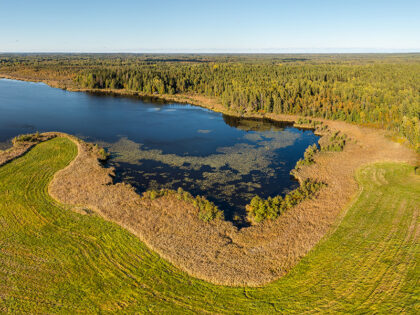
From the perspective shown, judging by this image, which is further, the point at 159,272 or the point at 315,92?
the point at 315,92

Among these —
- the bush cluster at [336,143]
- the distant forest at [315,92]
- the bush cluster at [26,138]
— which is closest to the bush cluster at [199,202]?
the bush cluster at [336,143]

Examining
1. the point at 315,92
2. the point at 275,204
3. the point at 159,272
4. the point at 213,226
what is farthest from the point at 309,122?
the point at 159,272

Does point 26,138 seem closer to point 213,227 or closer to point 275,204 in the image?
point 213,227

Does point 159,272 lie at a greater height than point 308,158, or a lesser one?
lesser

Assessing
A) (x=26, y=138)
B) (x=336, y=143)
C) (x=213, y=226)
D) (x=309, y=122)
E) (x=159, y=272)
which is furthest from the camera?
(x=309, y=122)

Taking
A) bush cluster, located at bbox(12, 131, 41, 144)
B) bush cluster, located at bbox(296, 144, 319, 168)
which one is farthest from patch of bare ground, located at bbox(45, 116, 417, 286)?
bush cluster, located at bbox(12, 131, 41, 144)

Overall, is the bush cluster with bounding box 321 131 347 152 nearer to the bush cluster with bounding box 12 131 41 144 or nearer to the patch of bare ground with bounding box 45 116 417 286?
the patch of bare ground with bounding box 45 116 417 286

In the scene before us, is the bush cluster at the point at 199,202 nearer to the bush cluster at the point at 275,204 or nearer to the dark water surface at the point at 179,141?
the dark water surface at the point at 179,141
